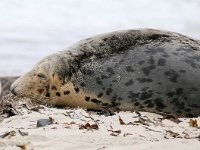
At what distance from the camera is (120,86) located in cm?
584

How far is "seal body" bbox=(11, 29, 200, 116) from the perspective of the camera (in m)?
5.60

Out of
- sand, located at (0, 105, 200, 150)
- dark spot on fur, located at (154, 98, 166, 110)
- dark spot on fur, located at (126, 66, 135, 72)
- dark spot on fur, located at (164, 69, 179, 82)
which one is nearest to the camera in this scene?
sand, located at (0, 105, 200, 150)

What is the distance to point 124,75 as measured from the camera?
590cm

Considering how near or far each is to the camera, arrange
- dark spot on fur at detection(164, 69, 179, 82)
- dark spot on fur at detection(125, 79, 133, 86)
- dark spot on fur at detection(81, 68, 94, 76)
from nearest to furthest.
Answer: dark spot on fur at detection(164, 69, 179, 82)
dark spot on fur at detection(125, 79, 133, 86)
dark spot on fur at detection(81, 68, 94, 76)

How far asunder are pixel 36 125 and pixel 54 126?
10.3 inches

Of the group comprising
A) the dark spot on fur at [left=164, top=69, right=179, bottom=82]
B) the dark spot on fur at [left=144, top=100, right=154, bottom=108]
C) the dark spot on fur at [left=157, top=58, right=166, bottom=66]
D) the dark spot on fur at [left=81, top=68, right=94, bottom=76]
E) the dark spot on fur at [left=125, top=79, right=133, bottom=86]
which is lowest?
the dark spot on fur at [left=144, top=100, right=154, bottom=108]

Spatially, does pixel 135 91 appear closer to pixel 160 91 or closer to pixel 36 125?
pixel 160 91

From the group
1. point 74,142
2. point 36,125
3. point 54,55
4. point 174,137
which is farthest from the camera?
point 54,55


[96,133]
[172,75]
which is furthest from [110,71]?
[96,133]

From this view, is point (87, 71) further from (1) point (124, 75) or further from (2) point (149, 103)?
(2) point (149, 103)

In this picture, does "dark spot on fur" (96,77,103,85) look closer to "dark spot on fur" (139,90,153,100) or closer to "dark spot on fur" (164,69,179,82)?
"dark spot on fur" (139,90,153,100)

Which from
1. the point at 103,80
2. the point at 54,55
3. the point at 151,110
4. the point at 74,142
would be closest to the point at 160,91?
the point at 151,110

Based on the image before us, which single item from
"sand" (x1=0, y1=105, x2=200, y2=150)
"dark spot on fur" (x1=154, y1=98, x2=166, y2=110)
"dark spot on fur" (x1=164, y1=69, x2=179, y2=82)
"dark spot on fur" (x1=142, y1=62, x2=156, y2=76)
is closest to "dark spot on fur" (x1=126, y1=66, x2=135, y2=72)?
"dark spot on fur" (x1=142, y1=62, x2=156, y2=76)

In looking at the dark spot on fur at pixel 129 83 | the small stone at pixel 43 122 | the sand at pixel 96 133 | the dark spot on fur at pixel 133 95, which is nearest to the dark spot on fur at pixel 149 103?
the dark spot on fur at pixel 133 95
